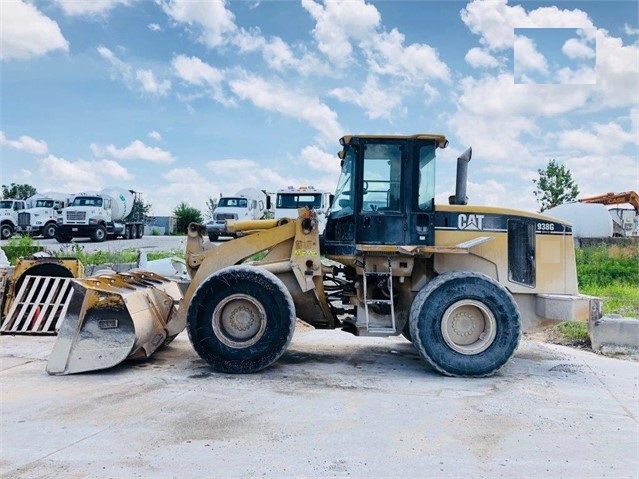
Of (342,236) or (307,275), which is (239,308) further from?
(342,236)

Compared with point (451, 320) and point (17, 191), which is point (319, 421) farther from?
point (17, 191)

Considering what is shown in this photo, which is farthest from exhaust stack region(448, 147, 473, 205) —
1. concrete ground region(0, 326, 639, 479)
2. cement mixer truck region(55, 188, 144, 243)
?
cement mixer truck region(55, 188, 144, 243)

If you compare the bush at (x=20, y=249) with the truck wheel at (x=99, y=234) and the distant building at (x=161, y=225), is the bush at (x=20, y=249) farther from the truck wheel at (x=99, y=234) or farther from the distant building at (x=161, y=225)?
the distant building at (x=161, y=225)

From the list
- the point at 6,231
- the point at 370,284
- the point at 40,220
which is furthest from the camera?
the point at 40,220

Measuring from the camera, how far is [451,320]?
21.5 feet

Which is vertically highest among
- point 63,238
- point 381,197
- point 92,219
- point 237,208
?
point 237,208

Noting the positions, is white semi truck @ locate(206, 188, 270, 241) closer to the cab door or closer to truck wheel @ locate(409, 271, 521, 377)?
the cab door

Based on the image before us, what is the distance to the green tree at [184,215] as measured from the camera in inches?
1722

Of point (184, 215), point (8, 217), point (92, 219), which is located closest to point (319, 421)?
point (92, 219)

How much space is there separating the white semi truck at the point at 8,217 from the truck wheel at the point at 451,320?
95.0 feet

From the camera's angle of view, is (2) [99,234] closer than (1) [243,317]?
No

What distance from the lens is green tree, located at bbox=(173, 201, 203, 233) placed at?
4375cm

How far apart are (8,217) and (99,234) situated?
5.67 m

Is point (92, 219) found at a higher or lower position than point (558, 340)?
higher
